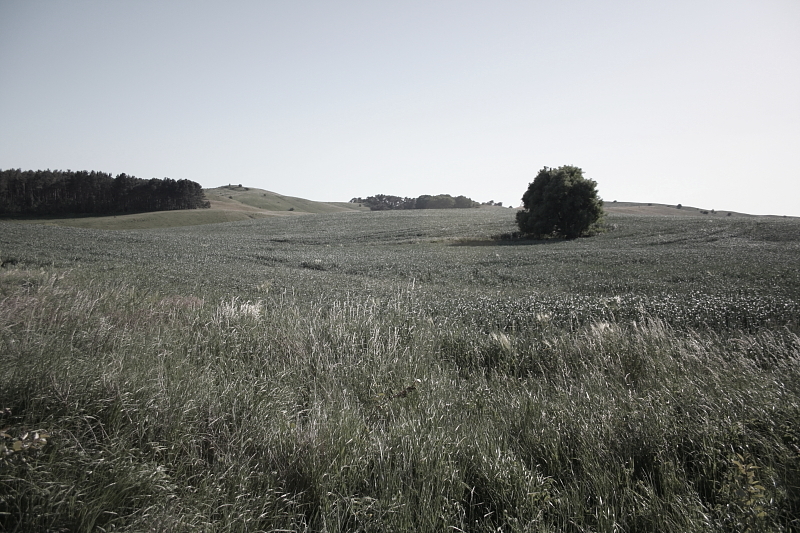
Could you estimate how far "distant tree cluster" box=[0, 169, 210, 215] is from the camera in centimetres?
7806

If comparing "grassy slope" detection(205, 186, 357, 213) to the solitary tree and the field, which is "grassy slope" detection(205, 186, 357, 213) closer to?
the solitary tree

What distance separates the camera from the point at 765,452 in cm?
337

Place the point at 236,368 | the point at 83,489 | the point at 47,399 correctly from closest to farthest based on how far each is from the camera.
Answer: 1. the point at 83,489
2. the point at 47,399
3. the point at 236,368

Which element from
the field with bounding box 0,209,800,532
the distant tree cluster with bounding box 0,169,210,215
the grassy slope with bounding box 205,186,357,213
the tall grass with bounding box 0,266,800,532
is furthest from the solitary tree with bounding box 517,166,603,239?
the grassy slope with bounding box 205,186,357,213

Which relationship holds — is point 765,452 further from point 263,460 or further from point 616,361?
point 263,460

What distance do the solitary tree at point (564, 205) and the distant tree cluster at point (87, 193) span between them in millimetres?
78351

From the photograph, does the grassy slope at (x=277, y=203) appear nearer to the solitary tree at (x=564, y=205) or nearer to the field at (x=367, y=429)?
the solitary tree at (x=564, y=205)

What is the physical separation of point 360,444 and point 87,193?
4051 inches

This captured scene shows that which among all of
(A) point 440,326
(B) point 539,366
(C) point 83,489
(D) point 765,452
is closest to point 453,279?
(A) point 440,326

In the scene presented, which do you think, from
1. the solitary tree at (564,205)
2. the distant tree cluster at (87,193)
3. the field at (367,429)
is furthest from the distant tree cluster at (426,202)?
the field at (367,429)

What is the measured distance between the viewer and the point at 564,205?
4447cm

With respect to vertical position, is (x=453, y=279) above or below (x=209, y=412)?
below

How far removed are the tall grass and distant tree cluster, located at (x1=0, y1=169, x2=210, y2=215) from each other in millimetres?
97602

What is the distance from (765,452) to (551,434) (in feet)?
5.23
